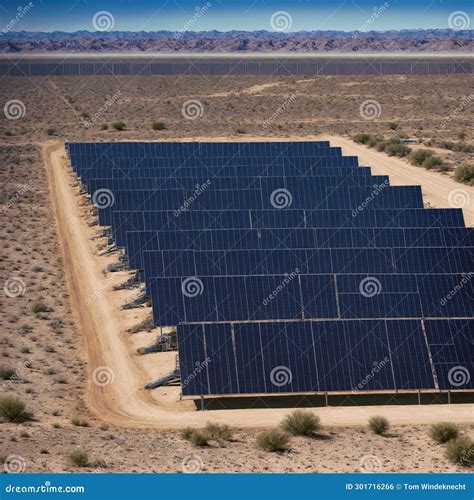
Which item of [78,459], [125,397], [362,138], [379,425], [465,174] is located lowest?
[78,459]

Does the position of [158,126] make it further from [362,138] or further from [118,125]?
[362,138]

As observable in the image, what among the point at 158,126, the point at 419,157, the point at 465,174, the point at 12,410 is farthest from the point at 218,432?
the point at 158,126

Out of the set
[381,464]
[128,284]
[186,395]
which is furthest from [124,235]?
[381,464]

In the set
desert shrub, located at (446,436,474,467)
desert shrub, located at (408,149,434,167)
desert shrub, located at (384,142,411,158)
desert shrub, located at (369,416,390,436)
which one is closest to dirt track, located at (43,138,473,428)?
desert shrub, located at (369,416,390,436)

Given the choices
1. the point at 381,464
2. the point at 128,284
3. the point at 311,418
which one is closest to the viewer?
the point at 381,464

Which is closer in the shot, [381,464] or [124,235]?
[381,464]

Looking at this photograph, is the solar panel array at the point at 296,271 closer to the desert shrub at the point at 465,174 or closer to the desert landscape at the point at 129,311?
the desert landscape at the point at 129,311

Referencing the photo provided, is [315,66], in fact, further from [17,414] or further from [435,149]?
[17,414]

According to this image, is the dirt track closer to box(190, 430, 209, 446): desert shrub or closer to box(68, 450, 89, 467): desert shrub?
box(190, 430, 209, 446): desert shrub
